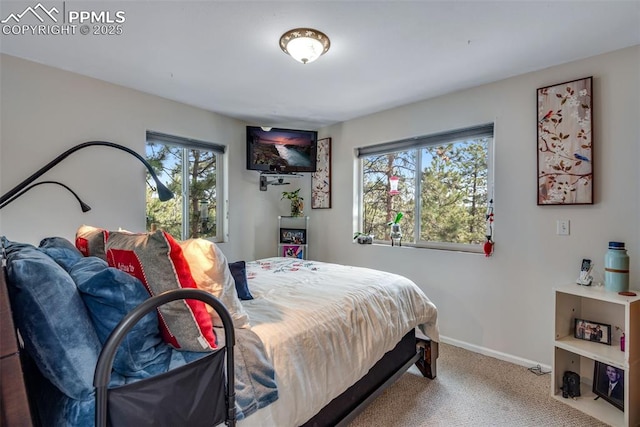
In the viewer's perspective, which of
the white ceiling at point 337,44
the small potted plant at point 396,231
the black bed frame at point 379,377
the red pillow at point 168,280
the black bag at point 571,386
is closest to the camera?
the red pillow at point 168,280

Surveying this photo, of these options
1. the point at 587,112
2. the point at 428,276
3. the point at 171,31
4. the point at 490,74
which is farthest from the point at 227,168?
the point at 587,112

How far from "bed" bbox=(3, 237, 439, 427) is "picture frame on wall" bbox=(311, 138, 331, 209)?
1691mm

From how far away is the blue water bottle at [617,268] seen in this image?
1.91 meters

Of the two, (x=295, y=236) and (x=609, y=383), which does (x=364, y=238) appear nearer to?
(x=295, y=236)

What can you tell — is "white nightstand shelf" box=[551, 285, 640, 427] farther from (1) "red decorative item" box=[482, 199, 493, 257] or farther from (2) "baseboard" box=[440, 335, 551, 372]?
(1) "red decorative item" box=[482, 199, 493, 257]

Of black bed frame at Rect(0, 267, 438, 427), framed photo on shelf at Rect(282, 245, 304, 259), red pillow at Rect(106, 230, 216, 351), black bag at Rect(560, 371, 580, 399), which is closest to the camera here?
black bed frame at Rect(0, 267, 438, 427)

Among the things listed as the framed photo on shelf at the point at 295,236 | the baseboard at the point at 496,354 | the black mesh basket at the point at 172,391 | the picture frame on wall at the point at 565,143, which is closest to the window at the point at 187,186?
the framed photo on shelf at the point at 295,236

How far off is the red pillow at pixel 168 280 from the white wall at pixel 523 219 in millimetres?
2457

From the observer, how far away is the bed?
4.17ft

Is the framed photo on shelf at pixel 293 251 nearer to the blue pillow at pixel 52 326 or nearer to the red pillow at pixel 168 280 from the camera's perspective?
the red pillow at pixel 168 280

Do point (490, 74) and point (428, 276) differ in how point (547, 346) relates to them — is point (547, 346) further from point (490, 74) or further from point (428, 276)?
point (490, 74)

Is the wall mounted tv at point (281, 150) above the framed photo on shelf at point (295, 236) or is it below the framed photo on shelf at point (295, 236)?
above

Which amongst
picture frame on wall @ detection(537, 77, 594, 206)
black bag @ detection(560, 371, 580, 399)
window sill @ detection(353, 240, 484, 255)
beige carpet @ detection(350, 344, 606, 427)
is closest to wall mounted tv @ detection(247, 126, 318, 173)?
window sill @ detection(353, 240, 484, 255)

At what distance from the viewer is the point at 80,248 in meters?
1.72
